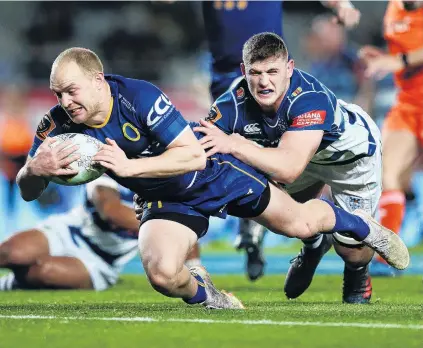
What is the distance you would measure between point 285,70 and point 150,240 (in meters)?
1.39

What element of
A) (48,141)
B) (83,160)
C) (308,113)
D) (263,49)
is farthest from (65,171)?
(308,113)

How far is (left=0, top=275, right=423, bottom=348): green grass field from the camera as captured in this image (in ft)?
15.6

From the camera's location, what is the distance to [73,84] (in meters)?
5.79

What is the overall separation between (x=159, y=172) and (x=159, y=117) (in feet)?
1.01

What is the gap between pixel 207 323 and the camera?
535cm

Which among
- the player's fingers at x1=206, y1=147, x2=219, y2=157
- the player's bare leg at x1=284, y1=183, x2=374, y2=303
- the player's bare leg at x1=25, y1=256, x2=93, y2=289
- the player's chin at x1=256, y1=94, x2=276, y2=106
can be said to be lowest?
the player's bare leg at x1=25, y1=256, x2=93, y2=289

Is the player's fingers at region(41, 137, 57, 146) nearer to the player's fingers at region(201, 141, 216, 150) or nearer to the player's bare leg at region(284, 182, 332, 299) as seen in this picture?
the player's fingers at region(201, 141, 216, 150)

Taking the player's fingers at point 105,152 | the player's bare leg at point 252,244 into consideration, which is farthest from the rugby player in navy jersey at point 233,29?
the player's fingers at point 105,152

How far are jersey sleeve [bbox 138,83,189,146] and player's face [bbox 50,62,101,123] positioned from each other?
264 mm

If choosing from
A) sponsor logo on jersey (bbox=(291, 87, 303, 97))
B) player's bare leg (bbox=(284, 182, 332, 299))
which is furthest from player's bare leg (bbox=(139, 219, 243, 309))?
sponsor logo on jersey (bbox=(291, 87, 303, 97))

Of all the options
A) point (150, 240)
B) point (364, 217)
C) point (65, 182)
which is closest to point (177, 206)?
point (150, 240)

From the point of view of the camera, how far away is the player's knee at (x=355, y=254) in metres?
7.10

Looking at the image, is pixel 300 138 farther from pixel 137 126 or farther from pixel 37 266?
pixel 37 266

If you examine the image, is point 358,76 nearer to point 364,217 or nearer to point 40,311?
point 364,217
